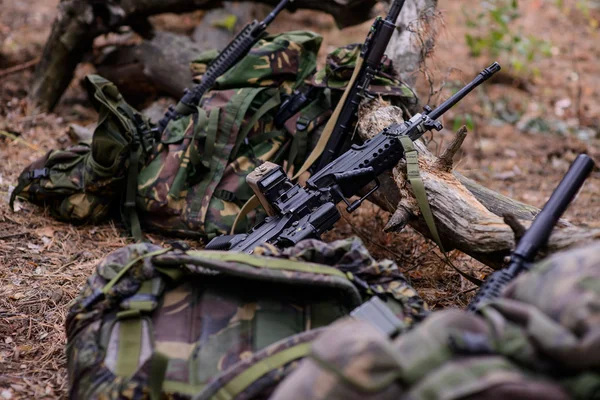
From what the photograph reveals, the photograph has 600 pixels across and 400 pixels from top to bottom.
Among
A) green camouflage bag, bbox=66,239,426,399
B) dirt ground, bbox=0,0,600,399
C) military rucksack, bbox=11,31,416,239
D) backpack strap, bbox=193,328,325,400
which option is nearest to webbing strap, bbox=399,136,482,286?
dirt ground, bbox=0,0,600,399

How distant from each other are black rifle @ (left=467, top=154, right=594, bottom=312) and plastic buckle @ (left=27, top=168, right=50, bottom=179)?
336cm

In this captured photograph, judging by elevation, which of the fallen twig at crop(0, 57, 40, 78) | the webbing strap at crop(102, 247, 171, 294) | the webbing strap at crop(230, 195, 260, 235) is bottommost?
the fallen twig at crop(0, 57, 40, 78)

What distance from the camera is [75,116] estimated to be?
266 inches

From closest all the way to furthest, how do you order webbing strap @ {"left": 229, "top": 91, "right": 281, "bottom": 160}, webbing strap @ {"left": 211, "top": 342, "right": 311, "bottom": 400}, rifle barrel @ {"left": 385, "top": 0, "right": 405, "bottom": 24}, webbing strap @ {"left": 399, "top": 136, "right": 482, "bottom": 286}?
1. webbing strap @ {"left": 211, "top": 342, "right": 311, "bottom": 400}
2. webbing strap @ {"left": 399, "top": 136, "right": 482, "bottom": 286}
3. rifle barrel @ {"left": 385, "top": 0, "right": 405, "bottom": 24}
4. webbing strap @ {"left": 229, "top": 91, "right": 281, "bottom": 160}

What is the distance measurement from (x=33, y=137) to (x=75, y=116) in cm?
91

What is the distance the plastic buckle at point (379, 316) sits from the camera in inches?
82.1

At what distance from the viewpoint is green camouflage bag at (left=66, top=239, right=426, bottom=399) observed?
212 centimetres

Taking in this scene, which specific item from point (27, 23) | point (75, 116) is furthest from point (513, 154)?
point (27, 23)

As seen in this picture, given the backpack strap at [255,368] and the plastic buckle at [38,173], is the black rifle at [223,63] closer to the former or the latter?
the plastic buckle at [38,173]

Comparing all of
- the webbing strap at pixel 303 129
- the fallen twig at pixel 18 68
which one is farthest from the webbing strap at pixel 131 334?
the fallen twig at pixel 18 68

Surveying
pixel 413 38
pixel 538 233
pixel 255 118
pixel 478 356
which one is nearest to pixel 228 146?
pixel 255 118

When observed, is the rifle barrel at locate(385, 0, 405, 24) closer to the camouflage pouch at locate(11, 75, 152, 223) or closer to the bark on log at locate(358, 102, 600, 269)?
the bark on log at locate(358, 102, 600, 269)

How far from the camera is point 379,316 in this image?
216cm

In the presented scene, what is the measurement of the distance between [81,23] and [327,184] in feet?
12.6
